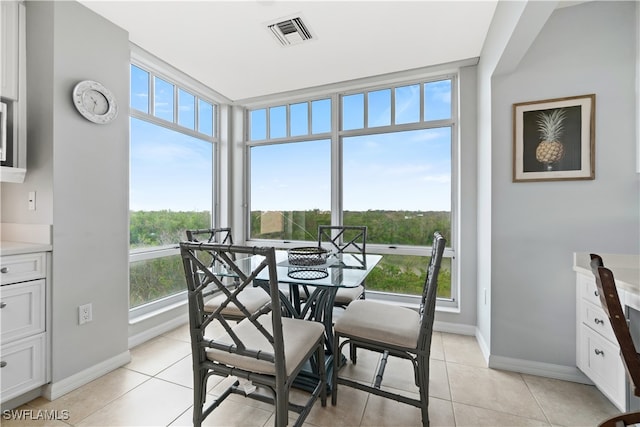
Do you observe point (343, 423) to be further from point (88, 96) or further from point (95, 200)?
point (88, 96)

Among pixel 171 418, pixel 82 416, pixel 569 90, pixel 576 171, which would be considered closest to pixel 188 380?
pixel 171 418

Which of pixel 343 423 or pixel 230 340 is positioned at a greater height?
pixel 230 340

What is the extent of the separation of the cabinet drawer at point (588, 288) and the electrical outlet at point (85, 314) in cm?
336

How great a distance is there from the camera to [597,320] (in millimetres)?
1704

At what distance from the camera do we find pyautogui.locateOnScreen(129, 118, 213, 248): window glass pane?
105 inches

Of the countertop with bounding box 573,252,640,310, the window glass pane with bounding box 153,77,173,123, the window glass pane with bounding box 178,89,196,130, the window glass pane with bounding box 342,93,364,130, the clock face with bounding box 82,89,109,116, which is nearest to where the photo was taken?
the countertop with bounding box 573,252,640,310

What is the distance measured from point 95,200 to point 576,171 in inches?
137

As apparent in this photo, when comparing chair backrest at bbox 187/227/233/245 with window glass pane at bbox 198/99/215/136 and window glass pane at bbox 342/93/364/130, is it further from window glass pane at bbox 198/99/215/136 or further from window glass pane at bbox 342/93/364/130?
window glass pane at bbox 342/93/364/130

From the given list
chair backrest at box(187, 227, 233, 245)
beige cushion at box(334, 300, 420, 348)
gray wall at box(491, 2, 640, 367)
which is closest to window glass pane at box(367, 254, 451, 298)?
gray wall at box(491, 2, 640, 367)

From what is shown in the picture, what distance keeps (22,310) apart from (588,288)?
3.54 meters

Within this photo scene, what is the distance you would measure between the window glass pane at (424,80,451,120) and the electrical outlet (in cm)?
345

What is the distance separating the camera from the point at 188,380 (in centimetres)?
199

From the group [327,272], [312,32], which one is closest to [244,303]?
[327,272]

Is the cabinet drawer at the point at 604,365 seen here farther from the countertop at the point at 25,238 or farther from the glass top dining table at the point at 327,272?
the countertop at the point at 25,238
